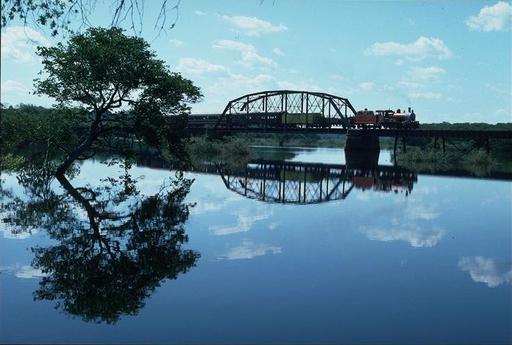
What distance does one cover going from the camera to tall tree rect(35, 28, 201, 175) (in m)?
34.4

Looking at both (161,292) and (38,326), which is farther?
(161,292)

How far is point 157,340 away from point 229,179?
34852 mm

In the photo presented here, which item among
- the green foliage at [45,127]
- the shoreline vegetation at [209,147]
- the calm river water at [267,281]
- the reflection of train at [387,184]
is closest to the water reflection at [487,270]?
the calm river water at [267,281]

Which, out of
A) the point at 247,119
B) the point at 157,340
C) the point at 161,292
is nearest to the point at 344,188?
the point at 161,292

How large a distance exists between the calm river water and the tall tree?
46.4 ft

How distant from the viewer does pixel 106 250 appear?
15367 mm

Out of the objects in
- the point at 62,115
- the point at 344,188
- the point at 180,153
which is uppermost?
the point at 62,115

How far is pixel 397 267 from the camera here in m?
14.2

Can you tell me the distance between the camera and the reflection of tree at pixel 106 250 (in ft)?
36.4

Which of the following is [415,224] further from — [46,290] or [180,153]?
[180,153]

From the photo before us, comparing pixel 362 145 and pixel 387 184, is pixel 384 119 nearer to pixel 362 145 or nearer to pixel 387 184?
pixel 362 145

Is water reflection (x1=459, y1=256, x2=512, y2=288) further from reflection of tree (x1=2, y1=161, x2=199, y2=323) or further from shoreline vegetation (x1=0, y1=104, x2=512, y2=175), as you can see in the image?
shoreline vegetation (x1=0, y1=104, x2=512, y2=175)

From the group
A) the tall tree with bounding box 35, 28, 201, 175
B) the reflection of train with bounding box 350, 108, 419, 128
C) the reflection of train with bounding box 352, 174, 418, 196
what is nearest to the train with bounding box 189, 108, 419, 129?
the reflection of train with bounding box 350, 108, 419, 128

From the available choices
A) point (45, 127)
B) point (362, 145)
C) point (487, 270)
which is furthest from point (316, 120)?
point (487, 270)
